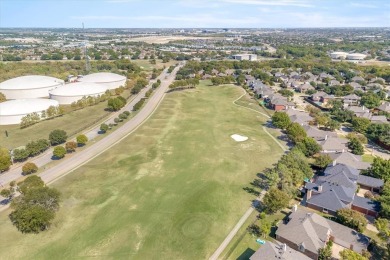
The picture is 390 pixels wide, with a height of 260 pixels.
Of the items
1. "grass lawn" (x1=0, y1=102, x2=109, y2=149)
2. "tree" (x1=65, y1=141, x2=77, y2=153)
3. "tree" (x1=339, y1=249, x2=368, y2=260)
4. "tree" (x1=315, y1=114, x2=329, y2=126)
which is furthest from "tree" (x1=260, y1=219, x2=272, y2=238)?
"grass lawn" (x1=0, y1=102, x2=109, y2=149)

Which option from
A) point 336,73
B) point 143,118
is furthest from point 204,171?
point 336,73

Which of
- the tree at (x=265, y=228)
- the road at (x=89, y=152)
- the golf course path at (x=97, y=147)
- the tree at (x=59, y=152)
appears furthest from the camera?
the tree at (x=59, y=152)

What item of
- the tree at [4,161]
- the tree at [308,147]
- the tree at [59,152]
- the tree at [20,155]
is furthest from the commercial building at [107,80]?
the tree at [308,147]

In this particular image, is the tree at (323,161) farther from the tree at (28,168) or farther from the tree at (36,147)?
the tree at (36,147)

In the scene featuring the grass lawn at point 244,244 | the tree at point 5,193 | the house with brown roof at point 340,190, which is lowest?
the grass lawn at point 244,244

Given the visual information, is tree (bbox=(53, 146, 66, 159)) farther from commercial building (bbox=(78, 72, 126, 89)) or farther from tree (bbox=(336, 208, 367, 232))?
commercial building (bbox=(78, 72, 126, 89))

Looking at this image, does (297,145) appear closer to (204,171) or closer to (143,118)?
Answer: (204,171)
